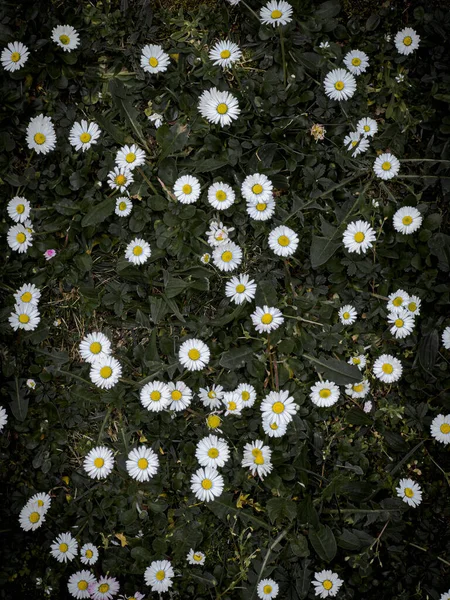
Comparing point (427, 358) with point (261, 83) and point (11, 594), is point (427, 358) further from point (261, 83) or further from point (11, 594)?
point (11, 594)

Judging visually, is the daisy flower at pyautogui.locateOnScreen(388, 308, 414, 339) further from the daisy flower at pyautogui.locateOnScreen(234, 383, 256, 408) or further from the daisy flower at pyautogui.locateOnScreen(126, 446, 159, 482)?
the daisy flower at pyautogui.locateOnScreen(126, 446, 159, 482)

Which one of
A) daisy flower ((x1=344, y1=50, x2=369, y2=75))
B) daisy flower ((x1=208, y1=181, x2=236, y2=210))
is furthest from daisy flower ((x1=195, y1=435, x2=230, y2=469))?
daisy flower ((x1=344, y1=50, x2=369, y2=75))

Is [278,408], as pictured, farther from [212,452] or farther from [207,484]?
[207,484]

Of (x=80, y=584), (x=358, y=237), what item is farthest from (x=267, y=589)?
(x=358, y=237)

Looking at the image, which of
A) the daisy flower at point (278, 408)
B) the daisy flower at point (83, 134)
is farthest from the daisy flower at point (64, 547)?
the daisy flower at point (83, 134)

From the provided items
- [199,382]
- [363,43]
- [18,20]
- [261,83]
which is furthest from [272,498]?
[18,20]

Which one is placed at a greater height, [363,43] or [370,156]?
[363,43]
